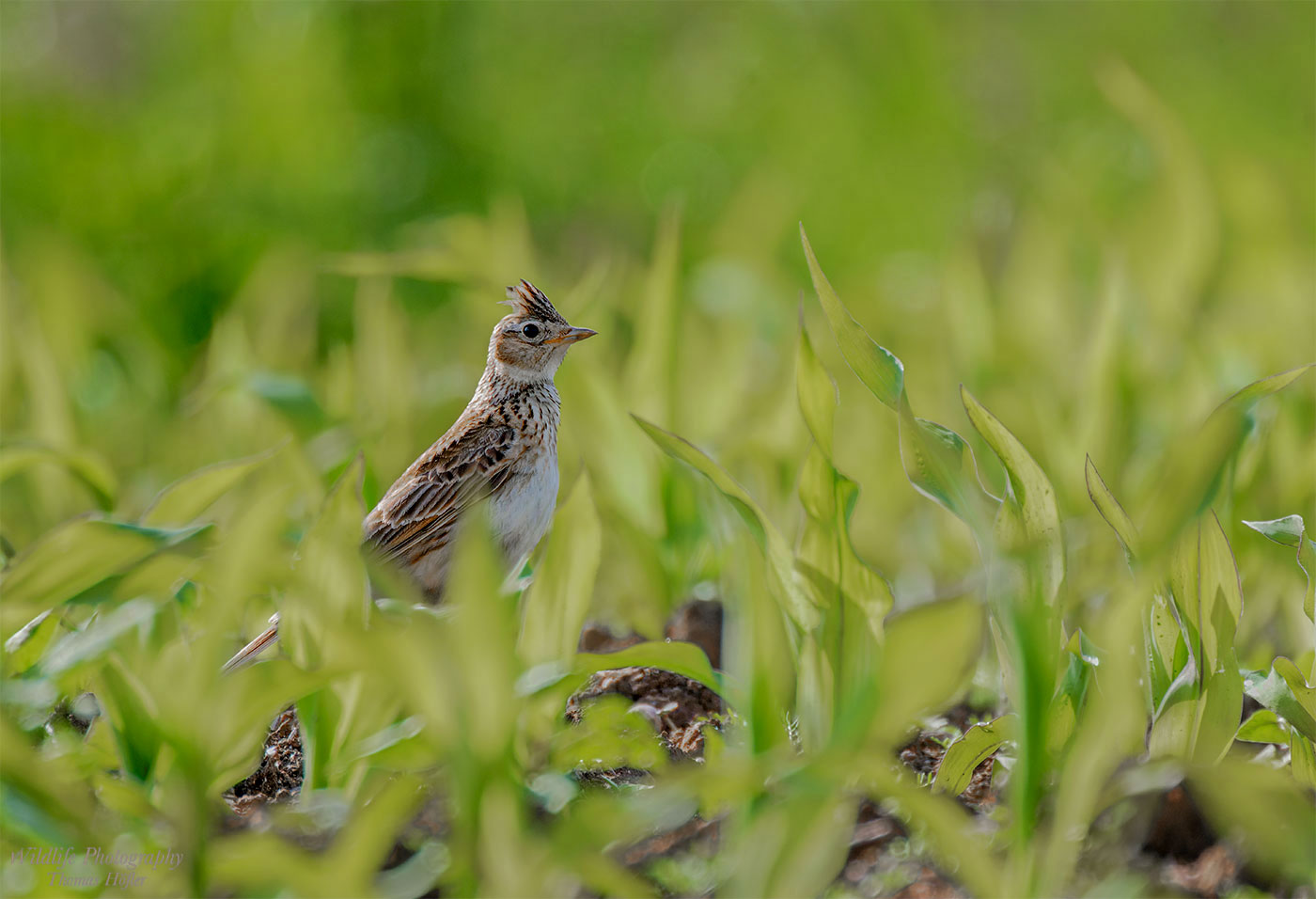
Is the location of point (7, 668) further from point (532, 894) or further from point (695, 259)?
point (695, 259)

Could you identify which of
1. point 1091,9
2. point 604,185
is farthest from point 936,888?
point 1091,9

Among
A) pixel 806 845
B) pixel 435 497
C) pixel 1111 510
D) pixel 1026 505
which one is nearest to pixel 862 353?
pixel 1026 505

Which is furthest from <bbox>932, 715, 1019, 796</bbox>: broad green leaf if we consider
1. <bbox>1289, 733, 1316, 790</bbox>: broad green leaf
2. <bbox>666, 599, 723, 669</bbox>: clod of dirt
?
<bbox>666, 599, 723, 669</bbox>: clod of dirt

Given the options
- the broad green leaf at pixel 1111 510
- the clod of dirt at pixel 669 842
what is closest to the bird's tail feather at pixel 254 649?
the clod of dirt at pixel 669 842

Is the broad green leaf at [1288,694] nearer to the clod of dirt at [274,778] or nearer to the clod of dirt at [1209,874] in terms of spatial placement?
the clod of dirt at [1209,874]

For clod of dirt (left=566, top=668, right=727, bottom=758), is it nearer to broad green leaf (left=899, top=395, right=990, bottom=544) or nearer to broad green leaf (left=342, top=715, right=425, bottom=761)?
broad green leaf (left=342, top=715, right=425, bottom=761)

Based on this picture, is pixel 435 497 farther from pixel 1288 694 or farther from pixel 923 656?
pixel 1288 694
